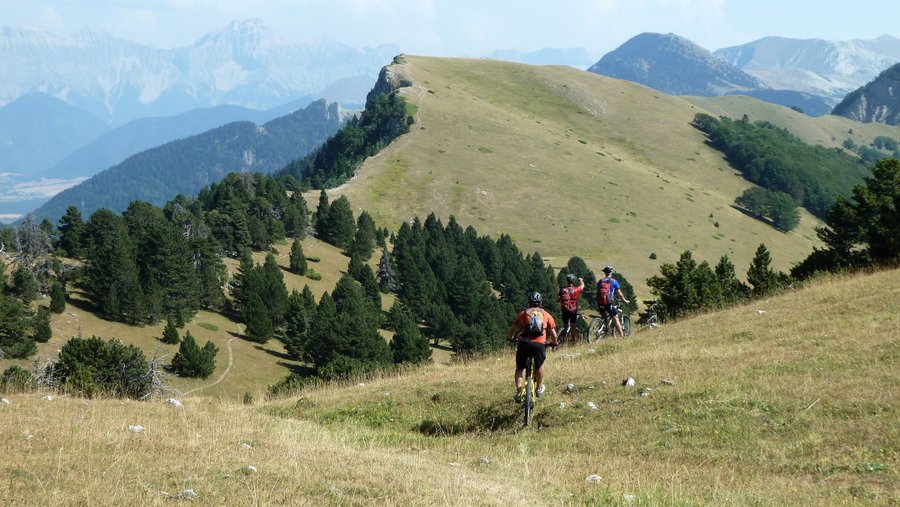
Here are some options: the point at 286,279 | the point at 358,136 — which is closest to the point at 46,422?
the point at 286,279

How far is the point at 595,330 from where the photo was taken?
24.2 m

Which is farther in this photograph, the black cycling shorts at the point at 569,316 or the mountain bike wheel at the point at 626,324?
the mountain bike wheel at the point at 626,324

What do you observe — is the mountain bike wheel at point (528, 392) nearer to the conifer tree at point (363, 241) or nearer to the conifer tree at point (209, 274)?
the conifer tree at point (209, 274)

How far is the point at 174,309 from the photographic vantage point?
76250 mm

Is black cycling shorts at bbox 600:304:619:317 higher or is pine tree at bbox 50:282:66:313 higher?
black cycling shorts at bbox 600:304:619:317

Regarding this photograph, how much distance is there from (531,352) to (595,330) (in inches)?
392

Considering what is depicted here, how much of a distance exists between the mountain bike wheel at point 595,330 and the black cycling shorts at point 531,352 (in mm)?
9470

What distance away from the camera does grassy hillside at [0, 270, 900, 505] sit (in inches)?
370

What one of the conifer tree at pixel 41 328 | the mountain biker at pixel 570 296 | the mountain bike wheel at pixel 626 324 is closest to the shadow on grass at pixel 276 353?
the conifer tree at pixel 41 328

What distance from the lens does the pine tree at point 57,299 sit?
221 ft

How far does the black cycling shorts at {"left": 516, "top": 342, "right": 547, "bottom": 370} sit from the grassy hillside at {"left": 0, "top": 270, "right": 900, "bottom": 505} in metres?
1.33

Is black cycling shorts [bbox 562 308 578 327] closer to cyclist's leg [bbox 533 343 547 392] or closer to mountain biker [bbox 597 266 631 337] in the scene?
mountain biker [bbox 597 266 631 337]

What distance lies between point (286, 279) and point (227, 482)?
296ft

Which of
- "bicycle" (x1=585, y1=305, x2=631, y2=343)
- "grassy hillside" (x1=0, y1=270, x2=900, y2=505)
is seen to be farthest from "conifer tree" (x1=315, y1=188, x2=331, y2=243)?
"grassy hillside" (x1=0, y1=270, x2=900, y2=505)
